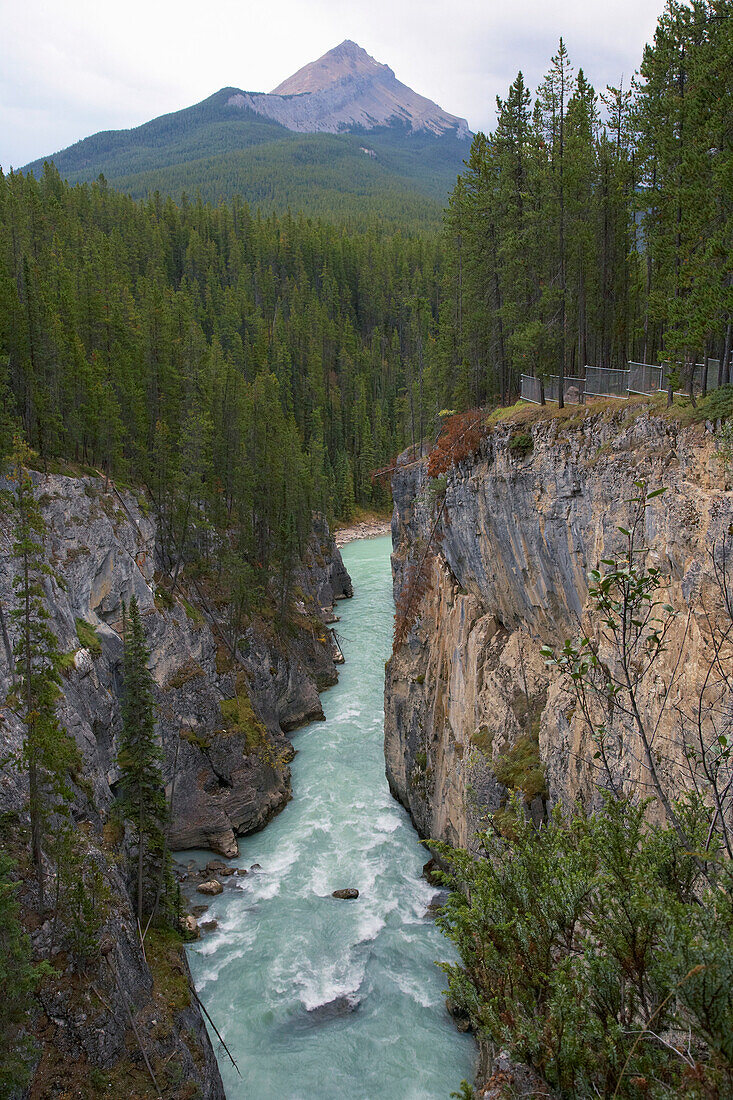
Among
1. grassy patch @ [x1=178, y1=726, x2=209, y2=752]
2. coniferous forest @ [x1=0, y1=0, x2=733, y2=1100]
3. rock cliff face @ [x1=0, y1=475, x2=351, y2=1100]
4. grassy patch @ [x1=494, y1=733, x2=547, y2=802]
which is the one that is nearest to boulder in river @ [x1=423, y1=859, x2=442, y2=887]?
coniferous forest @ [x1=0, y1=0, x2=733, y2=1100]

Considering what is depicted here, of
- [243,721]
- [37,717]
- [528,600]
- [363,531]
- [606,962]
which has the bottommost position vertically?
[243,721]

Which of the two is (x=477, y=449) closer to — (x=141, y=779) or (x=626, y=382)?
(x=626, y=382)

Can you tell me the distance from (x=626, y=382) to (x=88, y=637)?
76.3 feet

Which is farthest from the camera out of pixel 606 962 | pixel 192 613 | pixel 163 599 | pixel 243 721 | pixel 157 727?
pixel 192 613

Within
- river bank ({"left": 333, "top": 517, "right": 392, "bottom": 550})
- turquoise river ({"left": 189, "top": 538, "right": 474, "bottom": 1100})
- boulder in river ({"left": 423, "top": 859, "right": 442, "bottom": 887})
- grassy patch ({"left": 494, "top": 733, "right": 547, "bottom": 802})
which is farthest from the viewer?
river bank ({"left": 333, "top": 517, "right": 392, "bottom": 550})

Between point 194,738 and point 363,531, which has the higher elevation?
point 363,531

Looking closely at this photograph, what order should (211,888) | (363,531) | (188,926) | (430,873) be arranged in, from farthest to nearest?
(363,531), (211,888), (430,873), (188,926)

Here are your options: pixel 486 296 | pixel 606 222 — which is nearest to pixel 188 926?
pixel 486 296

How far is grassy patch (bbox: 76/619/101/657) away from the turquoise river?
Answer: 11.4 meters

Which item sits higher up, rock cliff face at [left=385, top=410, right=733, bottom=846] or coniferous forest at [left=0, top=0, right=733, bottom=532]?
coniferous forest at [left=0, top=0, right=733, bottom=532]

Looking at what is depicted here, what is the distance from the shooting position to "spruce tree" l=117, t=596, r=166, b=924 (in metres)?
23.4

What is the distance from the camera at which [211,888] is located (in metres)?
27.5

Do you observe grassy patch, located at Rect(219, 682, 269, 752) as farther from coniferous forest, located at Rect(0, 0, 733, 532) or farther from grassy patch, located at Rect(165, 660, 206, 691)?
coniferous forest, located at Rect(0, 0, 733, 532)

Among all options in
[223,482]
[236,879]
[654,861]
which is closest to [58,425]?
[223,482]
